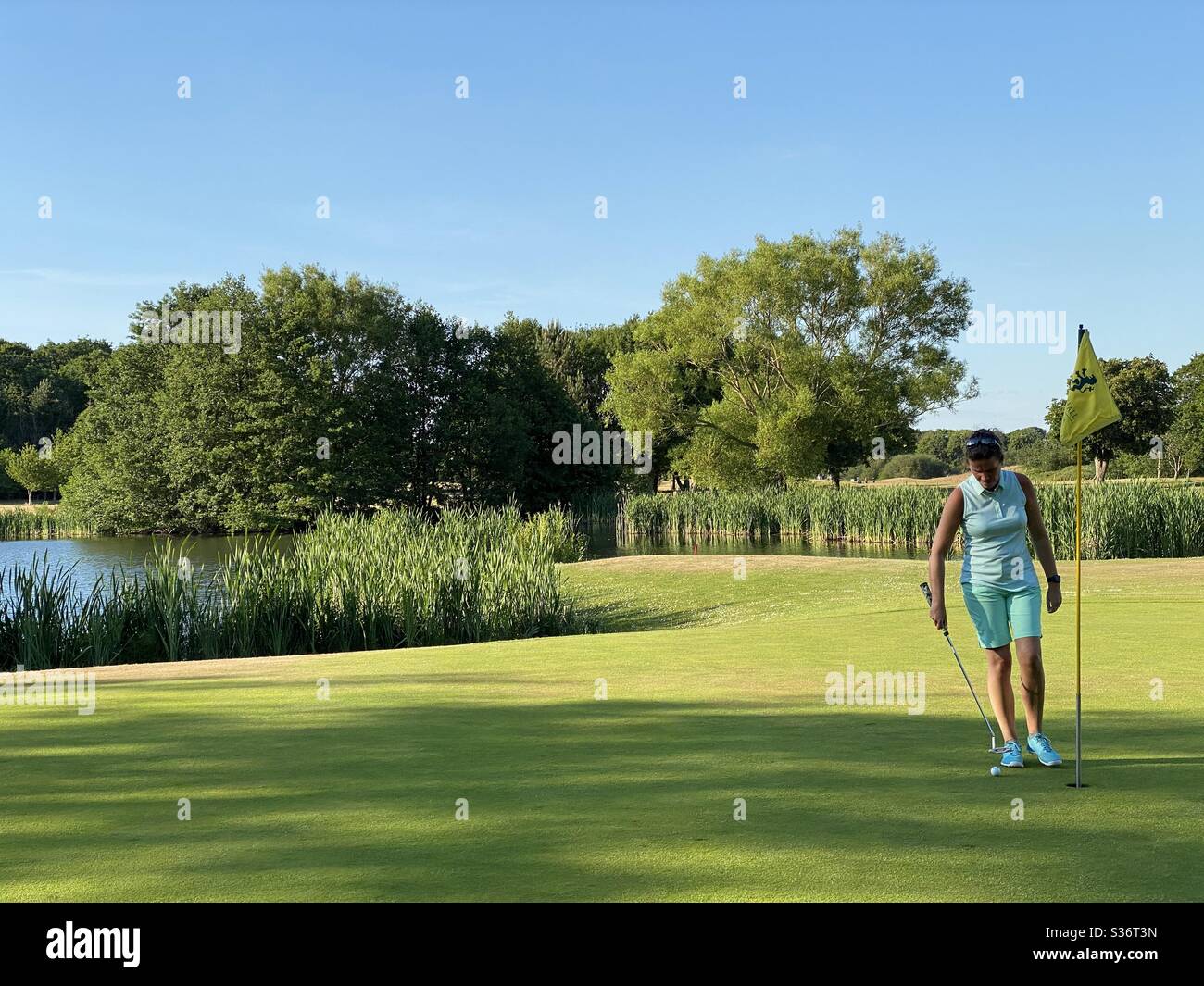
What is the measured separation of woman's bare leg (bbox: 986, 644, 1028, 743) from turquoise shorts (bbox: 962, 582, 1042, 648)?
8cm

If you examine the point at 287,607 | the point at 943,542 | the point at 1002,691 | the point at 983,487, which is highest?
the point at 983,487

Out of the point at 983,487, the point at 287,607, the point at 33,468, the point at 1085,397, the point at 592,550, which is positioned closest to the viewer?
the point at 1085,397

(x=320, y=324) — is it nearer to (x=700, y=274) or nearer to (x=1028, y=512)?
(x=700, y=274)

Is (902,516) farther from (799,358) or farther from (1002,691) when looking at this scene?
(1002,691)

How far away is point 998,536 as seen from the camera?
628cm

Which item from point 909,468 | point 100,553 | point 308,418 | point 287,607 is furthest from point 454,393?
point 909,468

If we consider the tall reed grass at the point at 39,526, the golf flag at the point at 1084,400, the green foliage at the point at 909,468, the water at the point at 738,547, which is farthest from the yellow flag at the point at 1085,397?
the green foliage at the point at 909,468

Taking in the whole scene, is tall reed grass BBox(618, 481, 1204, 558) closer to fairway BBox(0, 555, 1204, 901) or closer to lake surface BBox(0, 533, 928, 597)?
lake surface BBox(0, 533, 928, 597)

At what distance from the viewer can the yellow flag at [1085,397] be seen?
19.7 feet

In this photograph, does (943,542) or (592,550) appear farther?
(592,550)

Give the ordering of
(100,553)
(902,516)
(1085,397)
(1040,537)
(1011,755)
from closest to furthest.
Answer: (1011,755) < (1085,397) < (1040,537) < (902,516) < (100,553)

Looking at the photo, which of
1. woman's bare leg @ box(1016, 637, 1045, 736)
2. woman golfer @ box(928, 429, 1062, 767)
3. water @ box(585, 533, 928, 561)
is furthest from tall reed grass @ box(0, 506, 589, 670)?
water @ box(585, 533, 928, 561)

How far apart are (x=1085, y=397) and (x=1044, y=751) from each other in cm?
198

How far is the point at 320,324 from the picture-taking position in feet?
206
